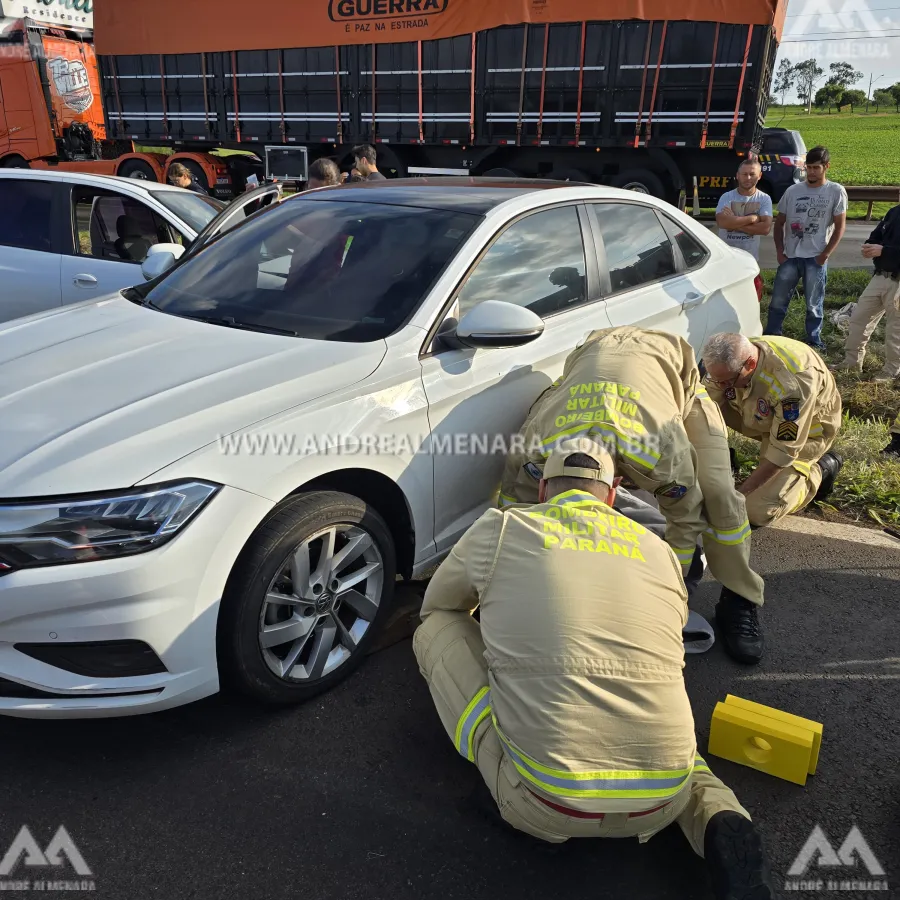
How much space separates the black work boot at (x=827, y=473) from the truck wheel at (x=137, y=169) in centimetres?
1524

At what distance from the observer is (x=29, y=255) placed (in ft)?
17.9

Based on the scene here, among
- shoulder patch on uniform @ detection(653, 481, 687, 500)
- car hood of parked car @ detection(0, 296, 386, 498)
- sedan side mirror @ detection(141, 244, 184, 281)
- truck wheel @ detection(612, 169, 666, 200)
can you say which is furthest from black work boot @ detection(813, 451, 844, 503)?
→ truck wheel @ detection(612, 169, 666, 200)

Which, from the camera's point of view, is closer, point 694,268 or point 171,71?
point 694,268

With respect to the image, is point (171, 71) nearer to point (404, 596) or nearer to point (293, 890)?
point (404, 596)

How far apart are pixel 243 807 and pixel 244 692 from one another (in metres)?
0.34

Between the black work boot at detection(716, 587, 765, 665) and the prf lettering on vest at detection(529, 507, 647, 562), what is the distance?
1.21 meters

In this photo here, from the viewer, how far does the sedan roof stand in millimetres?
3400

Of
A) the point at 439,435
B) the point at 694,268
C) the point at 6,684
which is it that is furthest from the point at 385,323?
the point at 694,268

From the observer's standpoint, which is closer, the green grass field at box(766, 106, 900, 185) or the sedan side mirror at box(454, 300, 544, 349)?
the sedan side mirror at box(454, 300, 544, 349)

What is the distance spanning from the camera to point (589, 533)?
1955 millimetres

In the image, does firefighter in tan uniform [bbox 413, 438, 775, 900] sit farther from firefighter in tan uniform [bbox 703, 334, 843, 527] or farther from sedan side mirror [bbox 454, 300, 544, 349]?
firefighter in tan uniform [bbox 703, 334, 843, 527]

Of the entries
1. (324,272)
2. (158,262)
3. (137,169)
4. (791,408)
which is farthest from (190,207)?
(137,169)

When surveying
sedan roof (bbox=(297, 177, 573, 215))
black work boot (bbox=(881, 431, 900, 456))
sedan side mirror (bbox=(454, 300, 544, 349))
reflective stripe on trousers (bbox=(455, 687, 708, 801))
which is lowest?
black work boot (bbox=(881, 431, 900, 456))

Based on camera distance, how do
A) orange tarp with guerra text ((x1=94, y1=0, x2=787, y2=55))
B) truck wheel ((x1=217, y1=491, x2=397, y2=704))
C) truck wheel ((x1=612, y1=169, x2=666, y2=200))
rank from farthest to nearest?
truck wheel ((x1=612, y1=169, x2=666, y2=200))
orange tarp with guerra text ((x1=94, y1=0, x2=787, y2=55))
truck wheel ((x1=217, y1=491, x2=397, y2=704))
